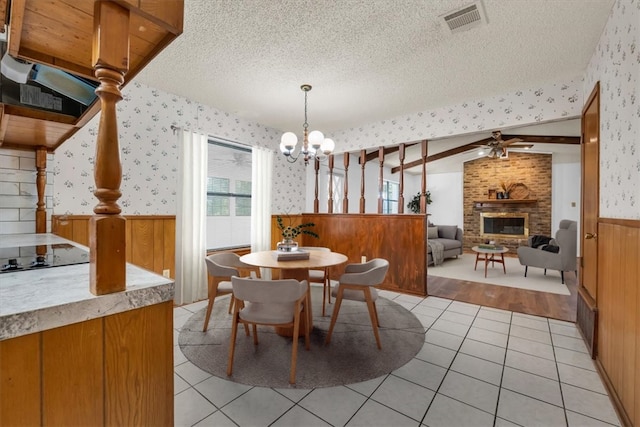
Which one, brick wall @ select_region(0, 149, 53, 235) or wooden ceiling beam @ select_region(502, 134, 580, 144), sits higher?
wooden ceiling beam @ select_region(502, 134, 580, 144)

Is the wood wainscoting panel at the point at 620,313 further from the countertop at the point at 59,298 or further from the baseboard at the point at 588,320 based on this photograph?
the countertop at the point at 59,298

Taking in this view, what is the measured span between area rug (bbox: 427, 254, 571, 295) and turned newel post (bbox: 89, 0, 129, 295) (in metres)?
5.04

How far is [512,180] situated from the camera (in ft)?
25.5

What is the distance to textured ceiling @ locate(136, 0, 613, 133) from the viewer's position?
1.97 m

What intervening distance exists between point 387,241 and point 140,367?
366 centimetres

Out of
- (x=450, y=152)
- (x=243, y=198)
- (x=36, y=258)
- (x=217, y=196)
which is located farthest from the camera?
(x=450, y=152)

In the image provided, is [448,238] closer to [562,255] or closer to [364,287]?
[562,255]

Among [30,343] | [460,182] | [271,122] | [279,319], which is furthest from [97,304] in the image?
[460,182]

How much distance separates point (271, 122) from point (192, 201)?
173 centimetres

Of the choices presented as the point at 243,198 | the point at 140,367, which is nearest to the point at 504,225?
the point at 243,198

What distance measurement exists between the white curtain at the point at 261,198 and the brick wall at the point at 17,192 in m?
2.27

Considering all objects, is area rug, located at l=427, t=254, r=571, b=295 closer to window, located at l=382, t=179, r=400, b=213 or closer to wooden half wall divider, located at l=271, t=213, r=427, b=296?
wooden half wall divider, located at l=271, t=213, r=427, b=296

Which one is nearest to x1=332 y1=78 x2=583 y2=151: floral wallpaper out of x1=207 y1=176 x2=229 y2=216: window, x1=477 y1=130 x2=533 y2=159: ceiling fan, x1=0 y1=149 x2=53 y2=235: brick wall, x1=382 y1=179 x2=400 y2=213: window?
x1=477 y1=130 x2=533 y2=159: ceiling fan

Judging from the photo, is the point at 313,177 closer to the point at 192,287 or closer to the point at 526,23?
the point at 192,287
